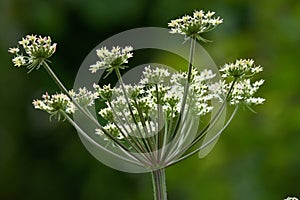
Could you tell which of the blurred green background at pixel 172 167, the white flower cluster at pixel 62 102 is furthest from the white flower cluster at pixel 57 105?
the blurred green background at pixel 172 167

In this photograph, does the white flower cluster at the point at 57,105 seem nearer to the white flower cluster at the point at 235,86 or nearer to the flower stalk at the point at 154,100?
the flower stalk at the point at 154,100

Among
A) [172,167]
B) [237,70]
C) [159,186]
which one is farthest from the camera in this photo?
[172,167]

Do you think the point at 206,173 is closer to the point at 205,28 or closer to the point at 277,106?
the point at 277,106

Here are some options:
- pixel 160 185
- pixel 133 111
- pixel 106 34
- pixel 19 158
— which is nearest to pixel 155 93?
pixel 133 111

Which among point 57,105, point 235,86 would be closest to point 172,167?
point 235,86

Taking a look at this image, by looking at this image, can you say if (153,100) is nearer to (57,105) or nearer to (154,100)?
(154,100)

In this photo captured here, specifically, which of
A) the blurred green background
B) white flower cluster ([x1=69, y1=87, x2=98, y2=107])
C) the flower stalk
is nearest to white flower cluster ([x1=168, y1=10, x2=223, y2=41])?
the flower stalk

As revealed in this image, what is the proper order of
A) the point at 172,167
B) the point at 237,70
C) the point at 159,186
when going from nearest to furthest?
the point at 159,186 → the point at 237,70 → the point at 172,167
